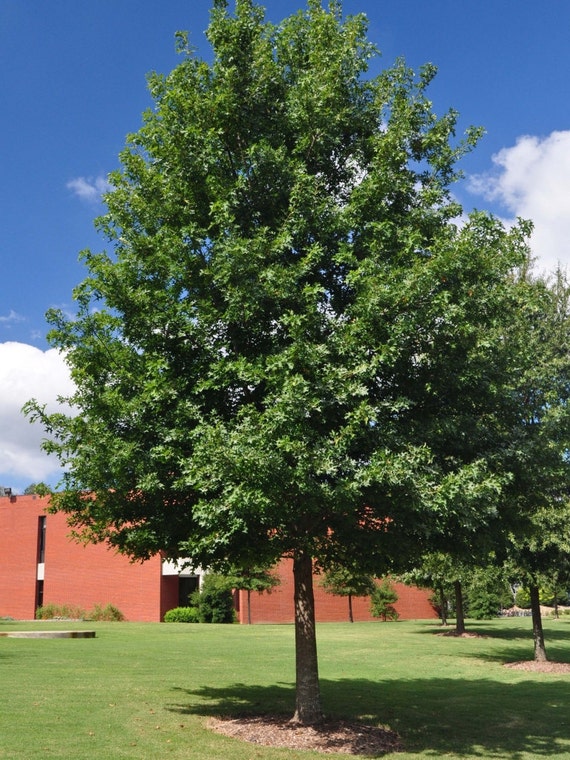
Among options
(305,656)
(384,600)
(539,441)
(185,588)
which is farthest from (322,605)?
→ (539,441)

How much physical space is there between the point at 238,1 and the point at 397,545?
9.44 metres

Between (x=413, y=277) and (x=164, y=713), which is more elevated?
(x=413, y=277)

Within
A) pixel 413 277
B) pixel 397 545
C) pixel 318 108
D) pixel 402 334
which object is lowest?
pixel 397 545

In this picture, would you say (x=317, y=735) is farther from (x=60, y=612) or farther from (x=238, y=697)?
(x=60, y=612)

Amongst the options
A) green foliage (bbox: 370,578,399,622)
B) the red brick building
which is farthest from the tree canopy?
green foliage (bbox: 370,578,399,622)

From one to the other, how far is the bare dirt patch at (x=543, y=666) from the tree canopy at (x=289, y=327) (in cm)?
1349

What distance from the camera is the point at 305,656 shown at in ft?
40.7

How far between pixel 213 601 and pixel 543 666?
30.5 meters

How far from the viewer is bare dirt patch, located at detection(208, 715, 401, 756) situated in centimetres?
1120

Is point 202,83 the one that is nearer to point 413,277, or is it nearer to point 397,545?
point 413,277

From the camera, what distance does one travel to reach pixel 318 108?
1177cm

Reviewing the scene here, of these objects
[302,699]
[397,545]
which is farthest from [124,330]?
[302,699]

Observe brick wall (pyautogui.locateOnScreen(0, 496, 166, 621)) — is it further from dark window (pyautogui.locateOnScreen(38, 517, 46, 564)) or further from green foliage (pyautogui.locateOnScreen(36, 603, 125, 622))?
green foliage (pyautogui.locateOnScreen(36, 603, 125, 622))

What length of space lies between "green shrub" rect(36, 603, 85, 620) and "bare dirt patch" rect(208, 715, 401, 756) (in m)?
44.9
